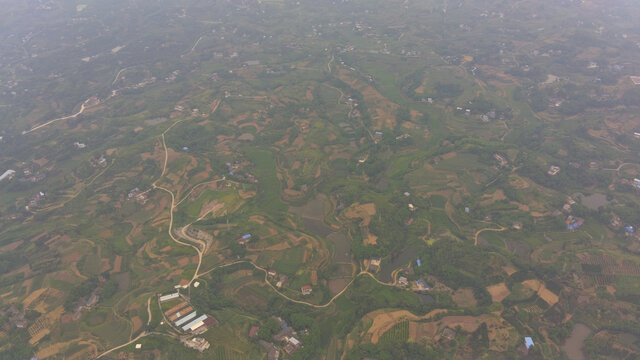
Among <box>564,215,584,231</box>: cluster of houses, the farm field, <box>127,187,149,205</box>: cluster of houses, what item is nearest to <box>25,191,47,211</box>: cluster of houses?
the farm field

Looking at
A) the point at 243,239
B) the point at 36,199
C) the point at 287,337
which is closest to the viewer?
the point at 287,337

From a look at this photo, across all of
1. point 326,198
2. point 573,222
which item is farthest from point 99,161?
point 573,222

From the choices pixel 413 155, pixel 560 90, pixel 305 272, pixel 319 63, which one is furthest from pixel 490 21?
pixel 305 272

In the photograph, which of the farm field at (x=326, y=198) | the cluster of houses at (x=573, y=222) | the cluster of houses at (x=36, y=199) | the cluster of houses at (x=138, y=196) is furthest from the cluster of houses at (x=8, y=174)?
the cluster of houses at (x=573, y=222)

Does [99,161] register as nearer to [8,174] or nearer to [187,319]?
[8,174]

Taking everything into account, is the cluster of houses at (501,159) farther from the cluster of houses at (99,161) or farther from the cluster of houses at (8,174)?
the cluster of houses at (8,174)

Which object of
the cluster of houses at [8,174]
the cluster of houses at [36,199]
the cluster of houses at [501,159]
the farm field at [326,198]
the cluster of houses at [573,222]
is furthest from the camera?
the cluster of houses at [8,174]

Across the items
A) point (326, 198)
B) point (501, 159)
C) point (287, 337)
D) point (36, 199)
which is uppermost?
point (501, 159)

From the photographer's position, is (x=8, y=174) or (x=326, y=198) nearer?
(x=326, y=198)
